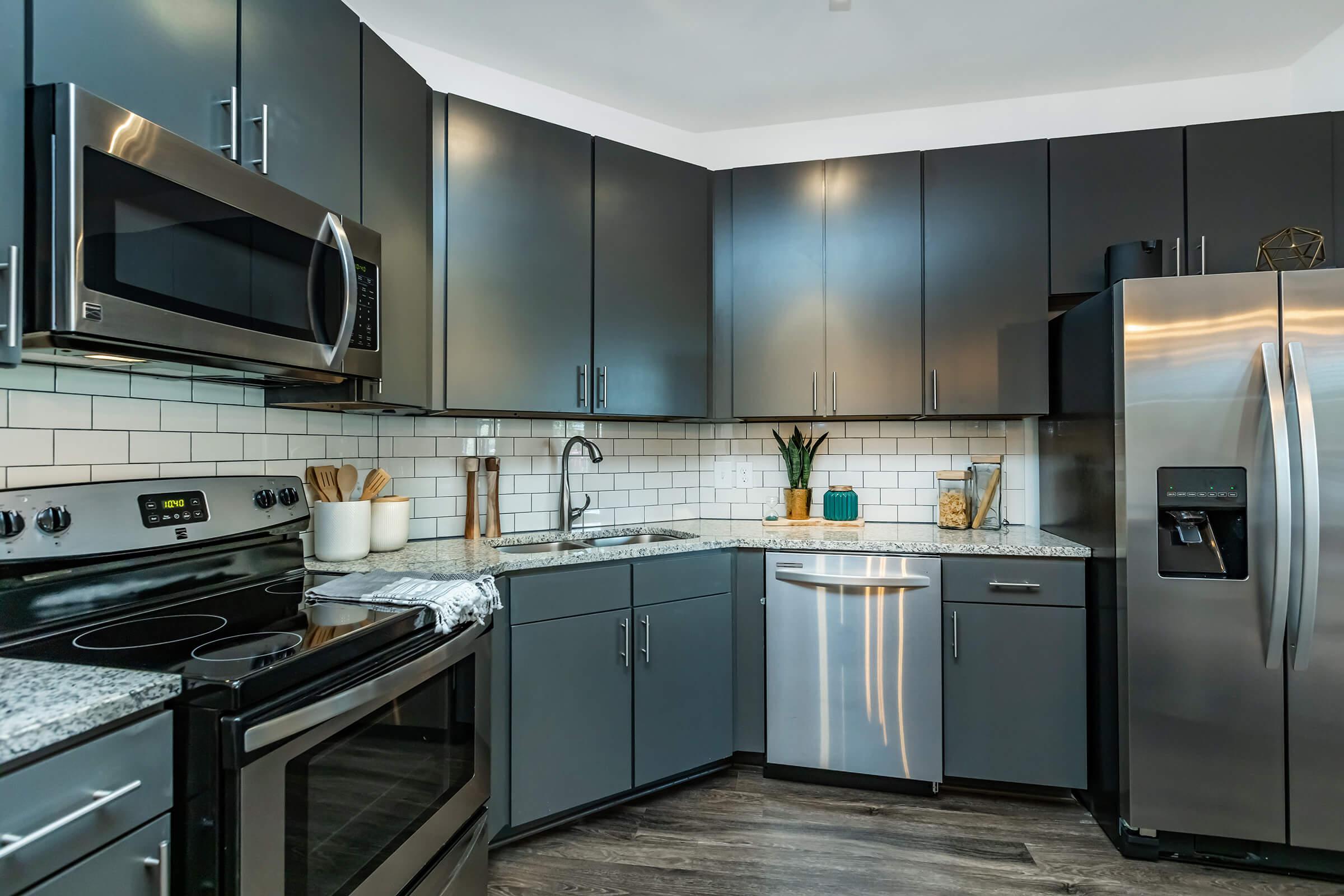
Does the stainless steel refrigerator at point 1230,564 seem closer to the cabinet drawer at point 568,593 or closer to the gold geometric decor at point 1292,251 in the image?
the gold geometric decor at point 1292,251

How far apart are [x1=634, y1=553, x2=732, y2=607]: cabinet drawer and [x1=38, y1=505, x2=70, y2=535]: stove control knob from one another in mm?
1442

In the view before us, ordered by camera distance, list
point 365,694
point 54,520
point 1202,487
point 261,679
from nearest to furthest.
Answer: point 261,679
point 365,694
point 54,520
point 1202,487

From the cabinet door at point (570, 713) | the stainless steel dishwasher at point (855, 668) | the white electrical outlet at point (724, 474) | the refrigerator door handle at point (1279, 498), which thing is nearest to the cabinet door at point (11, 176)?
the cabinet door at point (570, 713)

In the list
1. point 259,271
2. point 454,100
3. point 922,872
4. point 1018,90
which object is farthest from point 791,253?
point 922,872

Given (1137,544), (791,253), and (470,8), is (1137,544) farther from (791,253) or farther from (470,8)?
(470,8)

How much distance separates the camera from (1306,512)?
1.88 metres

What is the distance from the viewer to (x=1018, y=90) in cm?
284

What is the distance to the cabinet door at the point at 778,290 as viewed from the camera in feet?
9.17

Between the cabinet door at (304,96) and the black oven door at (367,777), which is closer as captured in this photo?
the black oven door at (367,777)

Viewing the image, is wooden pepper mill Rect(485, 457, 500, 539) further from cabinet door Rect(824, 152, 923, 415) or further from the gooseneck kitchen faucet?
cabinet door Rect(824, 152, 923, 415)

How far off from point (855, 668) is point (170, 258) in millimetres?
2247

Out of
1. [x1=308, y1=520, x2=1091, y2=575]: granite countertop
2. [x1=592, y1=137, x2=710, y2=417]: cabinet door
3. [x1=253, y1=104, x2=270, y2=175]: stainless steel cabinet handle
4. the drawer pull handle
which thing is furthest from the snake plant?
the drawer pull handle

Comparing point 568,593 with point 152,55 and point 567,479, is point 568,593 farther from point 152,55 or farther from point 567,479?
point 152,55

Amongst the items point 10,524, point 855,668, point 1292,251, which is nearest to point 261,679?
point 10,524
